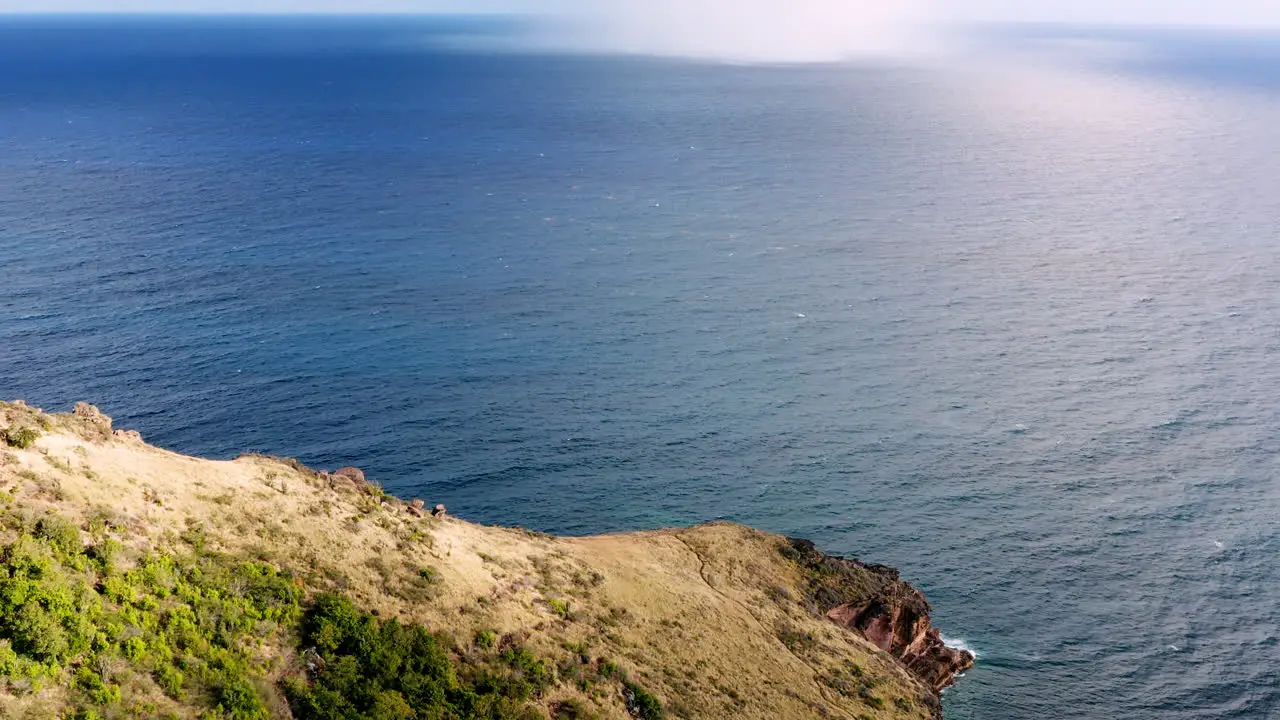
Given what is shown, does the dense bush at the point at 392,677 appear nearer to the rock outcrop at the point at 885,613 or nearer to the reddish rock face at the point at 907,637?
the rock outcrop at the point at 885,613

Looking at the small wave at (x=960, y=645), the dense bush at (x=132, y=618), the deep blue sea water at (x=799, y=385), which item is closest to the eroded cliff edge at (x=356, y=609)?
the dense bush at (x=132, y=618)

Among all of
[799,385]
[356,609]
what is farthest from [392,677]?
[799,385]

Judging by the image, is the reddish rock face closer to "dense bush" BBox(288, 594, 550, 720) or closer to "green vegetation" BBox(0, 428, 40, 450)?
"dense bush" BBox(288, 594, 550, 720)

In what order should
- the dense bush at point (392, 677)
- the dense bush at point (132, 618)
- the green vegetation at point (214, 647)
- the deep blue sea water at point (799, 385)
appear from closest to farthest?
the dense bush at point (132, 618), the green vegetation at point (214, 647), the dense bush at point (392, 677), the deep blue sea water at point (799, 385)

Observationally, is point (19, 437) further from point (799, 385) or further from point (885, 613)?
point (799, 385)

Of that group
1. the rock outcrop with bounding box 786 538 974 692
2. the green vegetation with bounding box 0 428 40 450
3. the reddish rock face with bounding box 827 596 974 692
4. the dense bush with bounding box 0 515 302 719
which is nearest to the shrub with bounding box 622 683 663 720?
the dense bush with bounding box 0 515 302 719

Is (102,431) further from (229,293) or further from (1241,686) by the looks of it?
(229,293)

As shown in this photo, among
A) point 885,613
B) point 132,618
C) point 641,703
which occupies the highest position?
point 132,618
